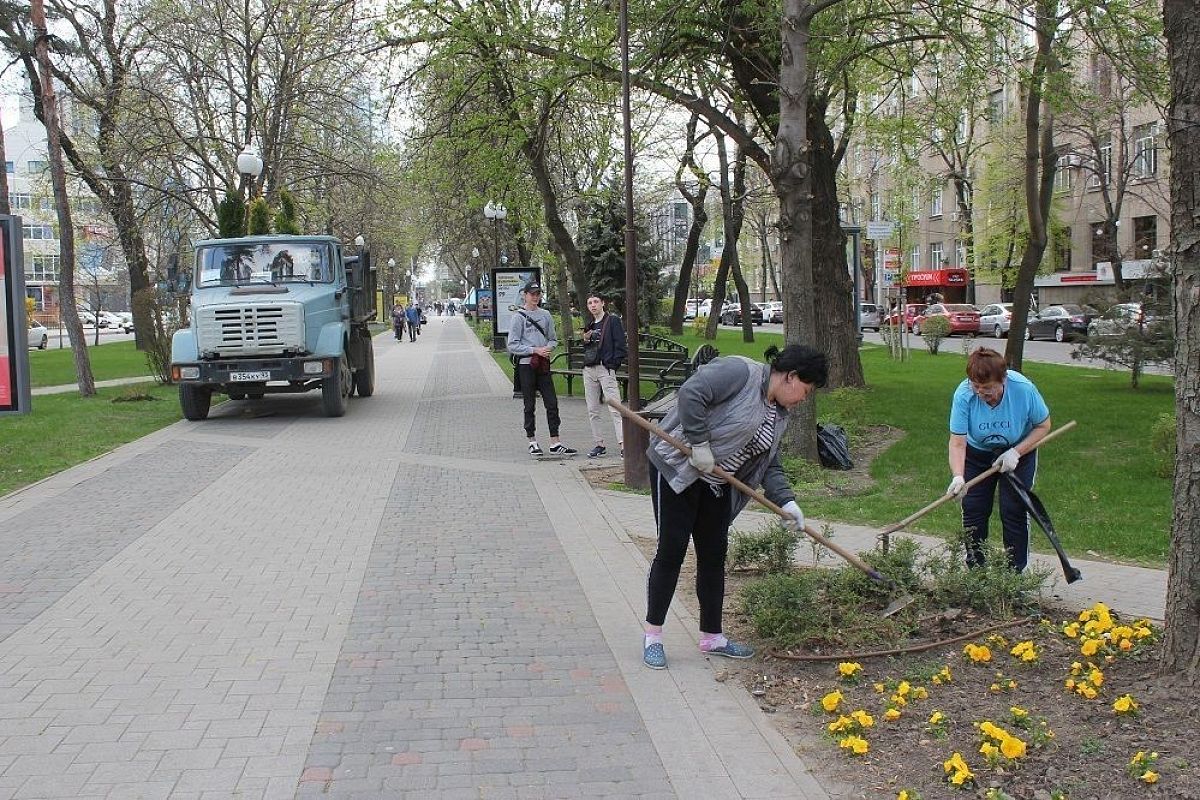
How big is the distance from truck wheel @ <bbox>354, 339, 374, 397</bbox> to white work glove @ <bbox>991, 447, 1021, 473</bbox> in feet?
51.5

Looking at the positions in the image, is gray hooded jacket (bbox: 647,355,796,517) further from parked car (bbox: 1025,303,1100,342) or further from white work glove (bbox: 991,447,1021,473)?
parked car (bbox: 1025,303,1100,342)

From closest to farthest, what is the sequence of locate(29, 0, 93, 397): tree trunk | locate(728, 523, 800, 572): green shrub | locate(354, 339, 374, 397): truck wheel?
locate(728, 523, 800, 572): green shrub, locate(29, 0, 93, 397): tree trunk, locate(354, 339, 374, 397): truck wheel

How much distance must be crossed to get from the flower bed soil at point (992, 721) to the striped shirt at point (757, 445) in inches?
37.2

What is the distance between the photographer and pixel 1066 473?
9852mm

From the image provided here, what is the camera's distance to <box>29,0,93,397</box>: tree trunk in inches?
706

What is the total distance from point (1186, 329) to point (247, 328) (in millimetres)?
13692

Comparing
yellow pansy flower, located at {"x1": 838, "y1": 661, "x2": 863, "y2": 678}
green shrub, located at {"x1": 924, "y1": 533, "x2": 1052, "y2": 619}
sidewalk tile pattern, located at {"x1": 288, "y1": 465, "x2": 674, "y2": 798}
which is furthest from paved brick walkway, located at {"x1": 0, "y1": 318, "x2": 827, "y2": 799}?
green shrub, located at {"x1": 924, "y1": 533, "x2": 1052, "y2": 619}

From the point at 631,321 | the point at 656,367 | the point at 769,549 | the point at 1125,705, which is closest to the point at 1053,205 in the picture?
the point at 656,367

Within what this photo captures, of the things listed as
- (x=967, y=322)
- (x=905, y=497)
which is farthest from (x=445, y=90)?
(x=967, y=322)

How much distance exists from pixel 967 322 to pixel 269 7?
3139 centimetres

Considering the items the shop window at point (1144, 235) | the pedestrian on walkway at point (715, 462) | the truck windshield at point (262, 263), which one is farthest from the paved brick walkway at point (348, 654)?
the shop window at point (1144, 235)

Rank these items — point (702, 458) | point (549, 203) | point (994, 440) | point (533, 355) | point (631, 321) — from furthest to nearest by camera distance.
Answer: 1. point (549, 203)
2. point (533, 355)
3. point (631, 321)
4. point (994, 440)
5. point (702, 458)

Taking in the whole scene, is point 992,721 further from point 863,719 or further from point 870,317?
point 870,317

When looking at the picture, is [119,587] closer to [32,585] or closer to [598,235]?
[32,585]
